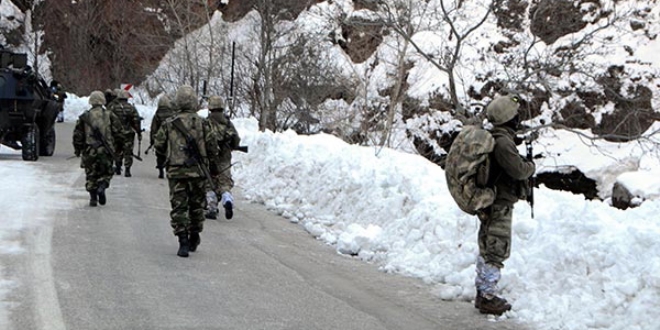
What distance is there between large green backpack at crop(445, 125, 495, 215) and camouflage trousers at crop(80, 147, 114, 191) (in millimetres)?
6827

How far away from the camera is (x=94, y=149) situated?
38.9 ft

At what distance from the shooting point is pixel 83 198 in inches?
505

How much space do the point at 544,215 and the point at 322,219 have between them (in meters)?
4.34

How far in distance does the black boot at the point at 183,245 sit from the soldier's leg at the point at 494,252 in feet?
10.8

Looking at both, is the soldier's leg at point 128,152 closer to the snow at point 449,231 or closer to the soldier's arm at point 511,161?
the snow at point 449,231

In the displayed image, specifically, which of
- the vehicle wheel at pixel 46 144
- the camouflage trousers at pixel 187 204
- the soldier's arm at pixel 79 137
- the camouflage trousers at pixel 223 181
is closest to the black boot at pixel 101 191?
the soldier's arm at pixel 79 137

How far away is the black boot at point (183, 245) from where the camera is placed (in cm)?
849

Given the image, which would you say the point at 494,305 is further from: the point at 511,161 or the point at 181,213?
the point at 181,213

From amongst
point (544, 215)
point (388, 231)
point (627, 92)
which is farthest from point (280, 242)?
point (627, 92)

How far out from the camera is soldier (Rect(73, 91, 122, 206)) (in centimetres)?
1184

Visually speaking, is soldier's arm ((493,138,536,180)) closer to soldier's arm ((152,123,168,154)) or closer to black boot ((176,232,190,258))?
black boot ((176,232,190,258))

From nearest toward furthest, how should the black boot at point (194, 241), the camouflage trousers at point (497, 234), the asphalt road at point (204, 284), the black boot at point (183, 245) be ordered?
the asphalt road at point (204, 284)
the camouflage trousers at point (497, 234)
the black boot at point (183, 245)
the black boot at point (194, 241)

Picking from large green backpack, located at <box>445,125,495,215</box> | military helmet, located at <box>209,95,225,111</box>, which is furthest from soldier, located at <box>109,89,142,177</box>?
large green backpack, located at <box>445,125,495,215</box>

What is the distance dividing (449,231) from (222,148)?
165 inches
